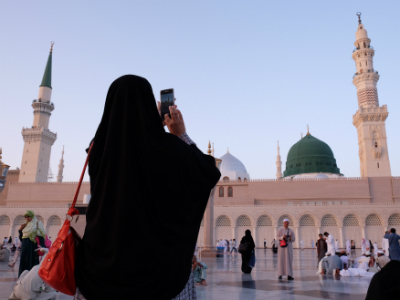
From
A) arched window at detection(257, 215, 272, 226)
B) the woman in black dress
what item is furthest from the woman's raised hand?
arched window at detection(257, 215, 272, 226)

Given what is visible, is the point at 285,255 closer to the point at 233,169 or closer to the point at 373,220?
the point at 373,220

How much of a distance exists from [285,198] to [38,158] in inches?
903

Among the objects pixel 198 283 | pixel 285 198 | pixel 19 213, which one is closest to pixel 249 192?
pixel 285 198

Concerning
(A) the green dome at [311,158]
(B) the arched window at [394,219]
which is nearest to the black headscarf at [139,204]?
(B) the arched window at [394,219]

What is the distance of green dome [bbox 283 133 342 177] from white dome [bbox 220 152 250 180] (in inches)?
215

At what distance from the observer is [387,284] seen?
6.10ft

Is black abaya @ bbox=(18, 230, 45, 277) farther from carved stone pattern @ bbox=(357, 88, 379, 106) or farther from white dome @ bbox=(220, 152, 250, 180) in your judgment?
white dome @ bbox=(220, 152, 250, 180)

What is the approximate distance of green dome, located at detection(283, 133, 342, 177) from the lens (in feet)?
116

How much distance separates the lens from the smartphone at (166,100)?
144 cm

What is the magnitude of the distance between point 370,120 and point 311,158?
337 inches

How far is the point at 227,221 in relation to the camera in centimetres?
2620

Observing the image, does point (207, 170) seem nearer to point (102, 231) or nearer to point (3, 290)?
point (102, 231)

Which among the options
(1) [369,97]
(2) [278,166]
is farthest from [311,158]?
(1) [369,97]

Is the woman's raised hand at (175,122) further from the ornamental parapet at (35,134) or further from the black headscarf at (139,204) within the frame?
the ornamental parapet at (35,134)
